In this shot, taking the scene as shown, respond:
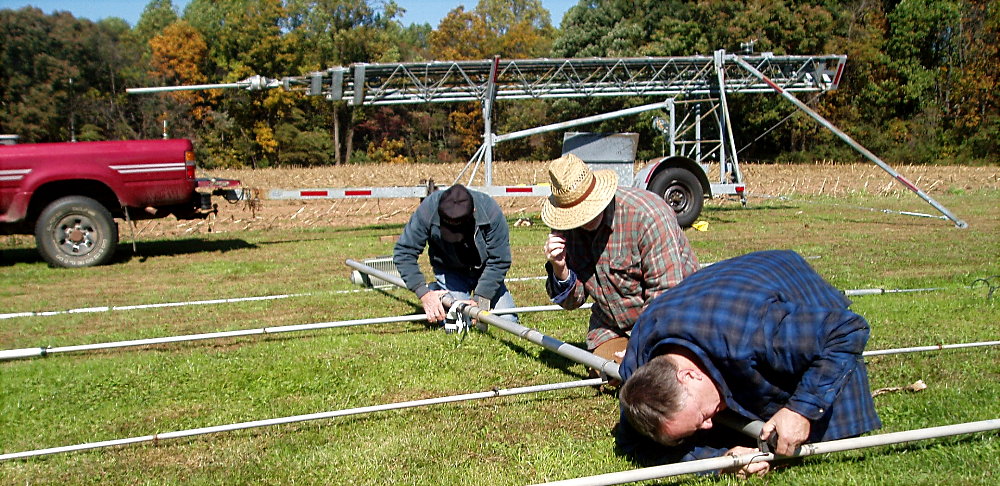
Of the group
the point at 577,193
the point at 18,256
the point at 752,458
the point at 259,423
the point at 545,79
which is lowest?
the point at 18,256

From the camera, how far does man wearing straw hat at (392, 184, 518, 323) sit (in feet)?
19.2

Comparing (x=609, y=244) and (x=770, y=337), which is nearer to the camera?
(x=770, y=337)

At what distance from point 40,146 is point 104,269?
199cm

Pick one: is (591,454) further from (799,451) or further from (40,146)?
(40,146)

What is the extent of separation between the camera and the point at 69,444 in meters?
4.30

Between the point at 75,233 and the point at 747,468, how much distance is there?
422 inches

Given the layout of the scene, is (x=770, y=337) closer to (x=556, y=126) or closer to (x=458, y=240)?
(x=458, y=240)

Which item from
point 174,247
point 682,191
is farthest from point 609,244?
point 174,247

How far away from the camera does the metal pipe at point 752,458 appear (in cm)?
297

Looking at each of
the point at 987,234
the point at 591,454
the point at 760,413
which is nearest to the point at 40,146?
the point at 591,454

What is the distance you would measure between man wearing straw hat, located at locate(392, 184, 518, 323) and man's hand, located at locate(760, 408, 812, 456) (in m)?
3.05

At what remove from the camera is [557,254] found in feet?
14.2

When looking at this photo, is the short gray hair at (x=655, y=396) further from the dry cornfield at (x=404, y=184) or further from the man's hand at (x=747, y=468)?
the dry cornfield at (x=404, y=184)

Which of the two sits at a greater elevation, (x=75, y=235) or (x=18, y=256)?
(x=75, y=235)
